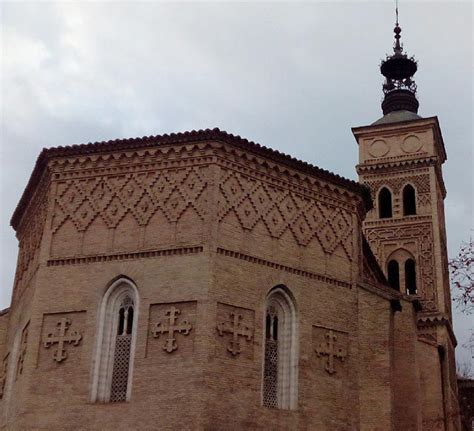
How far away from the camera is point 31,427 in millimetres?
13352

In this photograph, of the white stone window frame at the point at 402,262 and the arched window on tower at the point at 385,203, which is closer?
the white stone window frame at the point at 402,262

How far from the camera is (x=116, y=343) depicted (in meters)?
13.9

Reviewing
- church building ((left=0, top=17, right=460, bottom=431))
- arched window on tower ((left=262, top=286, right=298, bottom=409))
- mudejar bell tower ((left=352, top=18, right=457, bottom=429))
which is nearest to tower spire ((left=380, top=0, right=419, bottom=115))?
mudejar bell tower ((left=352, top=18, right=457, bottom=429))

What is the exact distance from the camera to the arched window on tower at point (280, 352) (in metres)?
14.0

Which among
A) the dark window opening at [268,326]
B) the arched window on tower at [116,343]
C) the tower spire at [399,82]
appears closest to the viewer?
the arched window on tower at [116,343]

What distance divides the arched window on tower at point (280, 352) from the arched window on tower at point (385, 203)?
614 inches

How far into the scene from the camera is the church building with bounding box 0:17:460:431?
13.3m

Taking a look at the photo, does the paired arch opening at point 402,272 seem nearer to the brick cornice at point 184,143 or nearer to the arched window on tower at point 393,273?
the arched window on tower at point 393,273

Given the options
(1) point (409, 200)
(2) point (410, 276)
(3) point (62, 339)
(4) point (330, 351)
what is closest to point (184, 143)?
(3) point (62, 339)

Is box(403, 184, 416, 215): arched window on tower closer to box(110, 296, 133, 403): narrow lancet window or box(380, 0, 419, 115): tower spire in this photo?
box(380, 0, 419, 115): tower spire

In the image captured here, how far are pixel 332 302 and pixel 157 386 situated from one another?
418 cm

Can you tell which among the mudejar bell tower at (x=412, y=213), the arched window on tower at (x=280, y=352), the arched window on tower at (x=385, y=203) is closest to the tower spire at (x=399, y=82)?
the mudejar bell tower at (x=412, y=213)

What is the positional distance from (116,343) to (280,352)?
125 inches

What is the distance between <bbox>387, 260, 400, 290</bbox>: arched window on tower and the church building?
1148 cm
